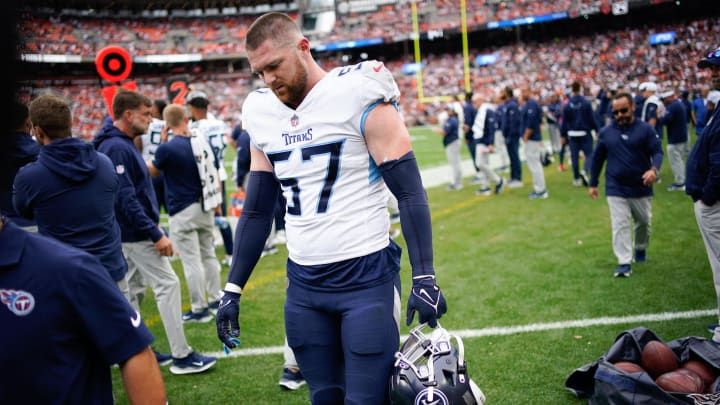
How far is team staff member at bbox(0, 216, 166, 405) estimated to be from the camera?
1528 mm

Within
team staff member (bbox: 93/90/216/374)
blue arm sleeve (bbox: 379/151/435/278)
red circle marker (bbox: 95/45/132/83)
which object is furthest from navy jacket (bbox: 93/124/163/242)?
red circle marker (bbox: 95/45/132/83)

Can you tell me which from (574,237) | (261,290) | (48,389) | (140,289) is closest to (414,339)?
(48,389)

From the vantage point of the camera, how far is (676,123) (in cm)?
1200

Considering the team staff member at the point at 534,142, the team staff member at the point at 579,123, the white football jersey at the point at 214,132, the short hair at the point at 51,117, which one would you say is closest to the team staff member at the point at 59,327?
the short hair at the point at 51,117

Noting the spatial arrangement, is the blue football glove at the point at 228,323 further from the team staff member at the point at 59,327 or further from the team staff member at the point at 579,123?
the team staff member at the point at 579,123

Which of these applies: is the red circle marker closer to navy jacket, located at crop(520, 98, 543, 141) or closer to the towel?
the towel

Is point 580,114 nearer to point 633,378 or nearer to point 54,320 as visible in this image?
point 633,378

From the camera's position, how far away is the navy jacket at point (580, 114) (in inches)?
475

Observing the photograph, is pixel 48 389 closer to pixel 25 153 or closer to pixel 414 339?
pixel 414 339

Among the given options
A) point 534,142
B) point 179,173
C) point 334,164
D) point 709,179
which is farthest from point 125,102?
point 534,142

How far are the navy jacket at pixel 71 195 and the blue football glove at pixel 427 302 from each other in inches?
97.9

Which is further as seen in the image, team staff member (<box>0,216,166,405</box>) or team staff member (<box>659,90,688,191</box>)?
team staff member (<box>659,90,688,191</box>)

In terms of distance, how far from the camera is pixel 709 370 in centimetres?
375

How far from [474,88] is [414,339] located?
3789 centimetres
